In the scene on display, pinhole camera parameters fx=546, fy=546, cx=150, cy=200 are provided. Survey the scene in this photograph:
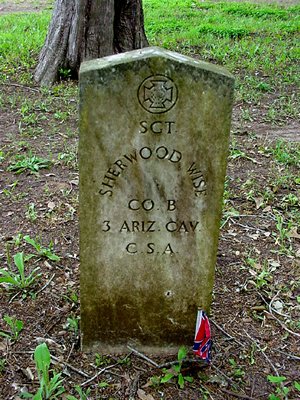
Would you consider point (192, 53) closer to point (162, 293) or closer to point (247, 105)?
point (247, 105)

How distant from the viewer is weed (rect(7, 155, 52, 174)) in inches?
181

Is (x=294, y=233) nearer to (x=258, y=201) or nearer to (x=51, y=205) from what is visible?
(x=258, y=201)

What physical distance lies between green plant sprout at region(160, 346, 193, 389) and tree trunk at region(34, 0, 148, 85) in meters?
4.43

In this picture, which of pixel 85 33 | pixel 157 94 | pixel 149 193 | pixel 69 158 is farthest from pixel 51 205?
pixel 85 33

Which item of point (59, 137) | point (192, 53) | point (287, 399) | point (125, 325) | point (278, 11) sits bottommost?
point (287, 399)

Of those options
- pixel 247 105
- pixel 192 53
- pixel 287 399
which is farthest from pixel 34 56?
pixel 287 399

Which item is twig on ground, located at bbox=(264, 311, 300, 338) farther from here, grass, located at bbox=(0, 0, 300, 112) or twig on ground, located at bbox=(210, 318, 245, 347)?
grass, located at bbox=(0, 0, 300, 112)

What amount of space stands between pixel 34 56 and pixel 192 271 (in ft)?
18.2

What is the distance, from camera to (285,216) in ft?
13.6

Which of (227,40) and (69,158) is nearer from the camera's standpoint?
(69,158)

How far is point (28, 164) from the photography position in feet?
15.2

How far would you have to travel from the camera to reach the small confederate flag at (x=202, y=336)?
270cm

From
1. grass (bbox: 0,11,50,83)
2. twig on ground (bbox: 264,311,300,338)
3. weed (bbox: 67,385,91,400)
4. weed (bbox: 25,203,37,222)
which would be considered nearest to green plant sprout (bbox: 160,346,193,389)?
weed (bbox: 67,385,91,400)

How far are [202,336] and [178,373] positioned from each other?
0.22 m
